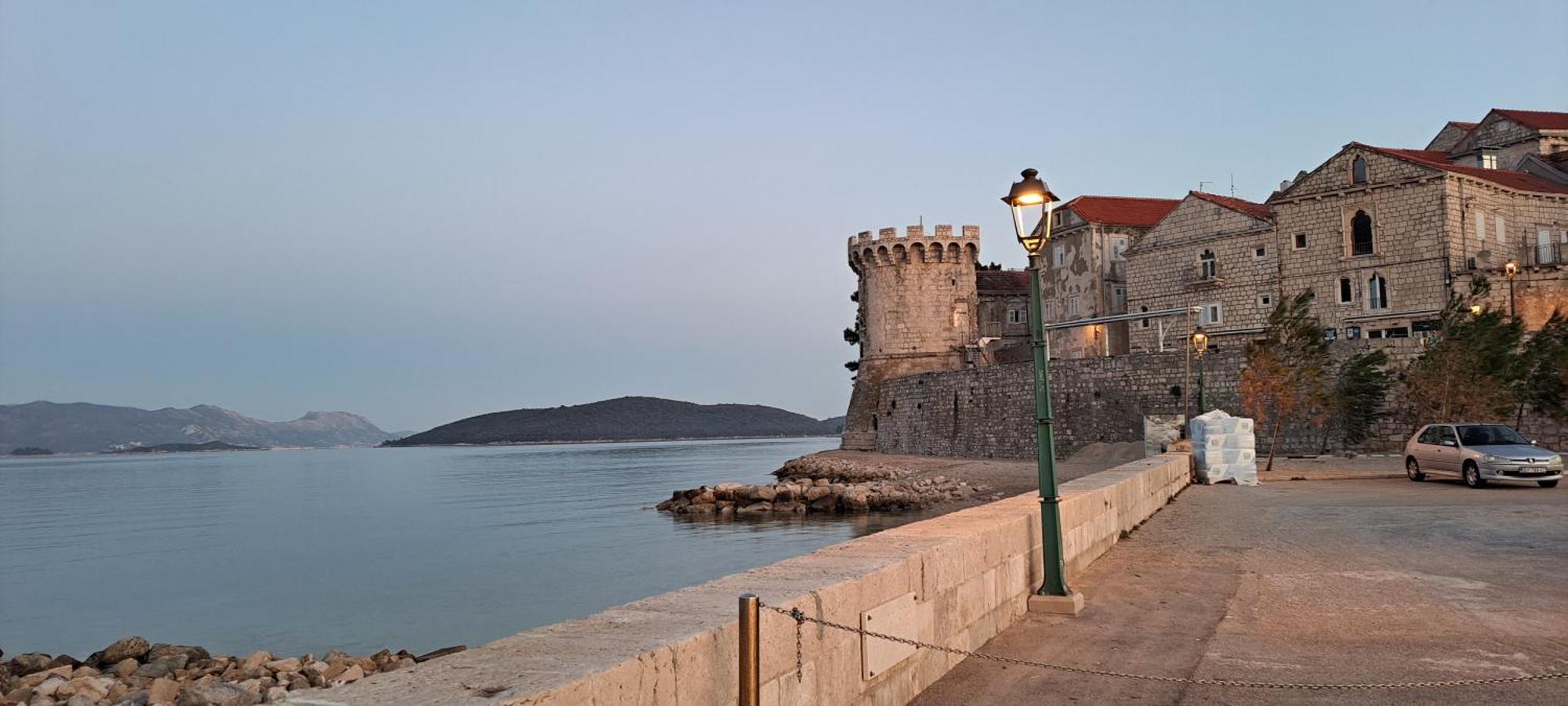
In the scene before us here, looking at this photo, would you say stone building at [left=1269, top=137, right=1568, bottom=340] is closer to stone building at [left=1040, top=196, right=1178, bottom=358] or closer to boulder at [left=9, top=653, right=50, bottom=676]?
stone building at [left=1040, top=196, right=1178, bottom=358]

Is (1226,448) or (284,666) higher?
(1226,448)

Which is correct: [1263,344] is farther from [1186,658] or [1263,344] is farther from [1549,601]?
[1186,658]

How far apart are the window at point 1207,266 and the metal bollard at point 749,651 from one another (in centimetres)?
4838

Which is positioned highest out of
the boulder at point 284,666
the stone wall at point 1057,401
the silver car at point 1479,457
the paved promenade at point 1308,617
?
the stone wall at point 1057,401

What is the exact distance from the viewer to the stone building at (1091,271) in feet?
177

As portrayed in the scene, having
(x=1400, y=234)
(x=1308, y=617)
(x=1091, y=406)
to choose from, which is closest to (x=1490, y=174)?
(x=1400, y=234)

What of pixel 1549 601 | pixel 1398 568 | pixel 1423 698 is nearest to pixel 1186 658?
pixel 1423 698

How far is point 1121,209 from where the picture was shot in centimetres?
5675

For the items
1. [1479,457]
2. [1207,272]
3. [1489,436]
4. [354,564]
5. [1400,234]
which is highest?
[1400,234]

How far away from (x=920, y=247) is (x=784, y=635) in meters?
55.8

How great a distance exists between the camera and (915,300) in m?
59.7

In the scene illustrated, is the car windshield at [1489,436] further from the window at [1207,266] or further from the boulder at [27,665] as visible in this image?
the window at [1207,266]

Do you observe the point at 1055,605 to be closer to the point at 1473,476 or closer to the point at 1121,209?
the point at 1473,476

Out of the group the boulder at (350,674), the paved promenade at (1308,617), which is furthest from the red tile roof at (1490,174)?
the boulder at (350,674)
